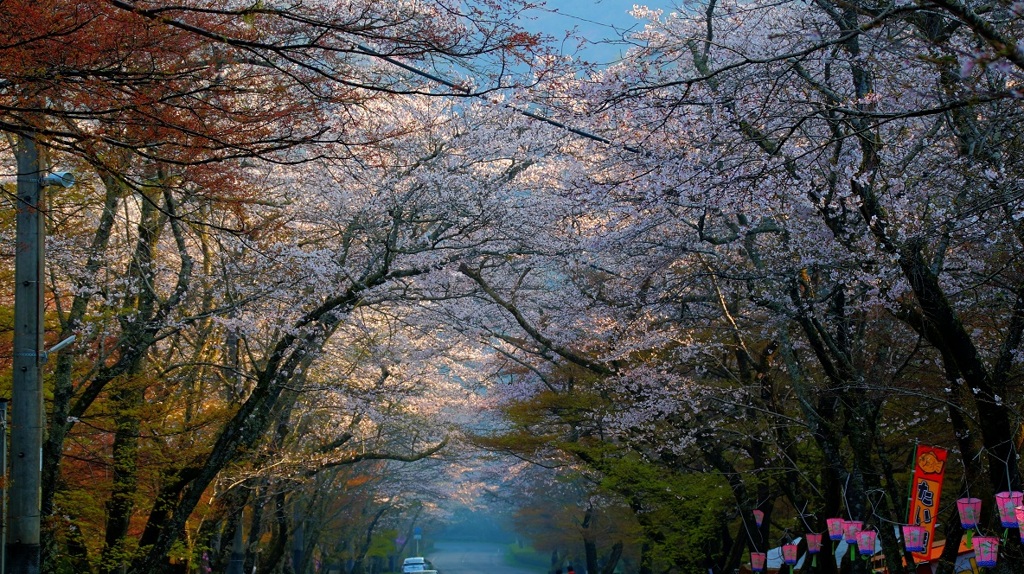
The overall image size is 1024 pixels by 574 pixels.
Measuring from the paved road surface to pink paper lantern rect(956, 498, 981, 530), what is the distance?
172 ft

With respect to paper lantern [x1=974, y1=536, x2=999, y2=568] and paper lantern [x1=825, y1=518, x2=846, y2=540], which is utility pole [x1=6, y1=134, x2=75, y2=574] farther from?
paper lantern [x1=825, y1=518, x2=846, y2=540]

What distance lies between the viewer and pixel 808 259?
9.80 metres

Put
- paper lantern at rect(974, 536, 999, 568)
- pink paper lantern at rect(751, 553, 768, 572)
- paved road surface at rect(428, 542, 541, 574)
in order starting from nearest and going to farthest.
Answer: paper lantern at rect(974, 536, 999, 568), pink paper lantern at rect(751, 553, 768, 572), paved road surface at rect(428, 542, 541, 574)

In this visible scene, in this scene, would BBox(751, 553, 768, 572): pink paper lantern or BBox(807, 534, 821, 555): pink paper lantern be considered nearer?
BBox(807, 534, 821, 555): pink paper lantern

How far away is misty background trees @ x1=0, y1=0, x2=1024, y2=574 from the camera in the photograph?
5.51m

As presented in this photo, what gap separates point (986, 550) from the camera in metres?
8.71

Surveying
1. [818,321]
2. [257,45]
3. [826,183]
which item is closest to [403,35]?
[257,45]

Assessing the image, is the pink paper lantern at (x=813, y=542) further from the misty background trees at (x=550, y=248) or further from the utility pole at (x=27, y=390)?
the utility pole at (x=27, y=390)

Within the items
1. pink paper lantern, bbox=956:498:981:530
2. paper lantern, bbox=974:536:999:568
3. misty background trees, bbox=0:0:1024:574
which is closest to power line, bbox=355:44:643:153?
misty background trees, bbox=0:0:1024:574

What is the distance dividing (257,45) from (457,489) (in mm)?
47251

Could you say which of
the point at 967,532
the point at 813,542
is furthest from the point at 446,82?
the point at 813,542

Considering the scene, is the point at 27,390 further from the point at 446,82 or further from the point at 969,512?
the point at 969,512

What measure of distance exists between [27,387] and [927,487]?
8749mm

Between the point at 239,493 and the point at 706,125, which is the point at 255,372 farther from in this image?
the point at 706,125
